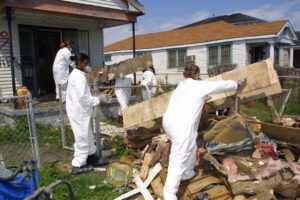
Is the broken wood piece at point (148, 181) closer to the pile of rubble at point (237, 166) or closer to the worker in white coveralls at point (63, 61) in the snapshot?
the pile of rubble at point (237, 166)

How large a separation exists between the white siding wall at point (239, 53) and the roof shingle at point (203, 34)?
0.57m

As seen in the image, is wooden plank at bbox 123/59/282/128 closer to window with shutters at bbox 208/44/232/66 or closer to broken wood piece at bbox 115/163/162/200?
broken wood piece at bbox 115/163/162/200

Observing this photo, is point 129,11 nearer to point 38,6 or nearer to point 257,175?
point 38,6

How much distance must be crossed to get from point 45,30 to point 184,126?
825 cm

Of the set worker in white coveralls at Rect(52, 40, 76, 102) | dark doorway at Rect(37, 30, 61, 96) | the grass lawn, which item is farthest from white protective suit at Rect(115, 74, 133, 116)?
dark doorway at Rect(37, 30, 61, 96)

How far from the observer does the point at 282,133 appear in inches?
153

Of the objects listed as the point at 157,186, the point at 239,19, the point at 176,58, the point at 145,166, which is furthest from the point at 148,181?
the point at 239,19

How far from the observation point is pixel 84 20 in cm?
971

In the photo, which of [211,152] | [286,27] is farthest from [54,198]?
[286,27]

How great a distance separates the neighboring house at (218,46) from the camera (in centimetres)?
1566

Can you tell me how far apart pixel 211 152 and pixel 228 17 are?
22.9 meters

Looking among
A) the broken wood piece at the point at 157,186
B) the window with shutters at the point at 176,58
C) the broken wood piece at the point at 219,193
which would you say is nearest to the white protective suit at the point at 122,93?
the broken wood piece at the point at 157,186

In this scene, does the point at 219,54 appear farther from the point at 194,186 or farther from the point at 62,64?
the point at 194,186

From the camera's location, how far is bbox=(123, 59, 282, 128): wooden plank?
380cm
